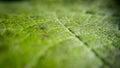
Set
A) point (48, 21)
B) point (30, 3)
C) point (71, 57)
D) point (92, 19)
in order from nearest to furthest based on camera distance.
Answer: point (71, 57) → point (48, 21) → point (92, 19) → point (30, 3)

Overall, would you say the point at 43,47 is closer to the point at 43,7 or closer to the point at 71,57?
the point at 71,57

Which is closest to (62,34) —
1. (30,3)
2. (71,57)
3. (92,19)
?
(71,57)

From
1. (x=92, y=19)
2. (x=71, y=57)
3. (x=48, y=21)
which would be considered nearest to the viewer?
(x=71, y=57)

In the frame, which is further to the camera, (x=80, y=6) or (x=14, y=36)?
(x=80, y=6)

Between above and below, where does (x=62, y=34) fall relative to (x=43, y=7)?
above

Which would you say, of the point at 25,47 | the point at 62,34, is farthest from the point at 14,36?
the point at 62,34

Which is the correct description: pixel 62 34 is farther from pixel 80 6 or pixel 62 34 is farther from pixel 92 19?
Answer: pixel 80 6
